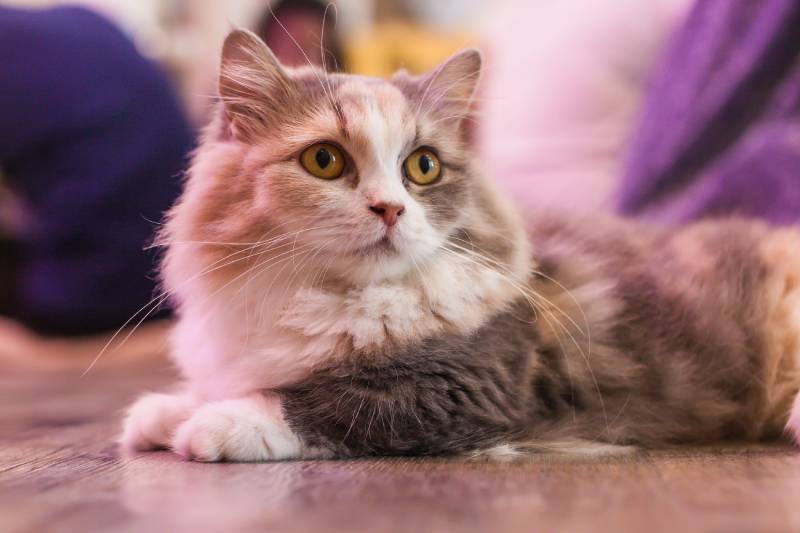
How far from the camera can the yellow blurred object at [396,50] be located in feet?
12.6

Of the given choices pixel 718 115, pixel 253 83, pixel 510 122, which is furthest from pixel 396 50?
pixel 253 83

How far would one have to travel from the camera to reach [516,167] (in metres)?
2.94

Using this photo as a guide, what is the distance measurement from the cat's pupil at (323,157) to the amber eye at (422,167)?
0.15 m

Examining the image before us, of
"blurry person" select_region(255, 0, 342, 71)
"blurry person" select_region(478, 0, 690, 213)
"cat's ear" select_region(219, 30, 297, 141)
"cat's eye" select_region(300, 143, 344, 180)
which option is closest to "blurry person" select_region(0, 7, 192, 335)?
"blurry person" select_region(255, 0, 342, 71)

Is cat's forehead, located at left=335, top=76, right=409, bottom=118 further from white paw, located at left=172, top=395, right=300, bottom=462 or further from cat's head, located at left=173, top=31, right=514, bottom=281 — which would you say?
white paw, located at left=172, top=395, right=300, bottom=462

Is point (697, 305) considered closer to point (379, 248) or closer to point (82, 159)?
point (379, 248)

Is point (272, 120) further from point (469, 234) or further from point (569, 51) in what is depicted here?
point (569, 51)

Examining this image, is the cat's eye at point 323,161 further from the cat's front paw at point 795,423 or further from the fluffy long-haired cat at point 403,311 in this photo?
the cat's front paw at point 795,423

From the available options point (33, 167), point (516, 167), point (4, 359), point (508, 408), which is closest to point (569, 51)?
point (516, 167)

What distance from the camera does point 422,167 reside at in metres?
1.43

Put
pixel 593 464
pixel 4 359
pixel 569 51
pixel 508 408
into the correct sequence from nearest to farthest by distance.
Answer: pixel 593 464, pixel 508 408, pixel 569 51, pixel 4 359

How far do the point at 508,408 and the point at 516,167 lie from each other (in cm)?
173

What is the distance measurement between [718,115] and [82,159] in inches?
93.6

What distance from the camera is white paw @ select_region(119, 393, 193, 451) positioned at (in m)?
1.38
